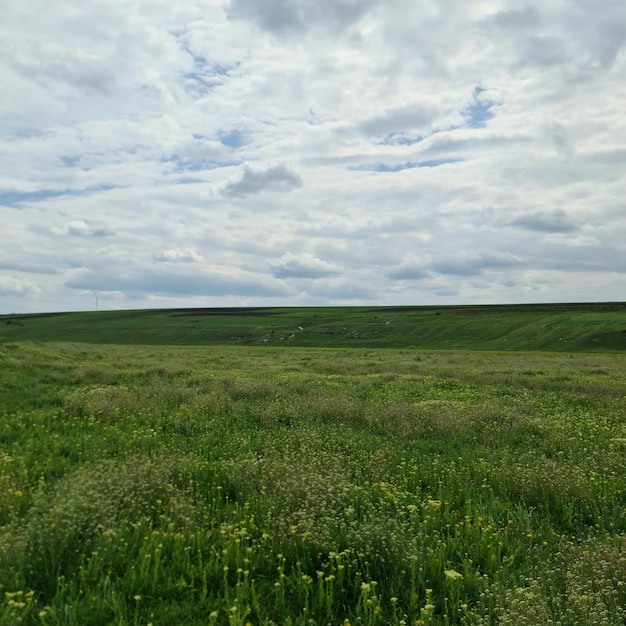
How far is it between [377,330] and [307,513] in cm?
9808

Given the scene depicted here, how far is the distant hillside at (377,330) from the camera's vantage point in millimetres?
82213

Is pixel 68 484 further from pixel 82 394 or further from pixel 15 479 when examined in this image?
pixel 82 394

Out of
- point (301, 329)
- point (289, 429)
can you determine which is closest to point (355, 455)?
point (289, 429)

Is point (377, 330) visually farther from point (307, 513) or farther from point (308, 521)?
point (308, 521)

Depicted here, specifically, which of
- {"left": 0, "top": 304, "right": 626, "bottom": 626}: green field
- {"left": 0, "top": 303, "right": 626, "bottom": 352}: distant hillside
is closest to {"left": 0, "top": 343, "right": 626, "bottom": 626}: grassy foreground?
{"left": 0, "top": 304, "right": 626, "bottom": 626}: green field

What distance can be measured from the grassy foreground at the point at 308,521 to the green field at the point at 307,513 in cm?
3

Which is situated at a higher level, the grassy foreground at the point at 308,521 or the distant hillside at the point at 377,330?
the grassy foreground at the point at 308,521

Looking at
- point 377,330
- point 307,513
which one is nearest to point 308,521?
point 307,513

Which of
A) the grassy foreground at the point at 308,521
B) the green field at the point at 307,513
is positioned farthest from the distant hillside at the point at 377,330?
the grassy foreground at the point at 308,521

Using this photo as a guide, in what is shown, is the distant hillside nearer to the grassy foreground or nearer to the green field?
the green field

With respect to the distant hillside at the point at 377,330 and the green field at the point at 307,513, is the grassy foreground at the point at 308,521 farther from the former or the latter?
the distant hillside at the point at 377,330

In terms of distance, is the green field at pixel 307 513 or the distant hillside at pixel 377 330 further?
the distant hillside at pixel 377 330

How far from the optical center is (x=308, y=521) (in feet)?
19.8

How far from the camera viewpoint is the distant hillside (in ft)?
270
